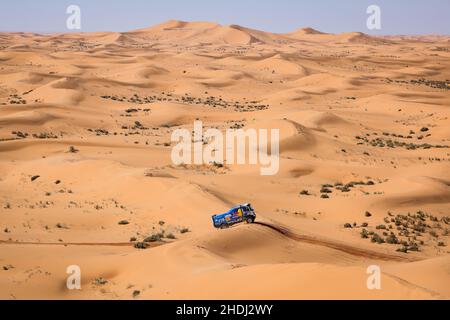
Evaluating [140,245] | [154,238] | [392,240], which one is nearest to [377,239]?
[392,240]

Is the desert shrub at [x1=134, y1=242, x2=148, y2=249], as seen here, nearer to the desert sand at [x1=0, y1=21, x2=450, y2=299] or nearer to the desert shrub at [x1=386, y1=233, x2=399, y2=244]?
the desert sand at [x1=0, y1=21, x2=450, y2=299]

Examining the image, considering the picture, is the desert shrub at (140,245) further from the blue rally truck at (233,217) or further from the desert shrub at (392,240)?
the desert shrub at (392,240)

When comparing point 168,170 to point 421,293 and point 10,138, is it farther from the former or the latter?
point 421,293

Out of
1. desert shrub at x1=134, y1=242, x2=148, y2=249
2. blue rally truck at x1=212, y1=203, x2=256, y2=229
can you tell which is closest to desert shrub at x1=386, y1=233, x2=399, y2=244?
blue rally truck at x1=212, y1=203, x2=256, y2=229

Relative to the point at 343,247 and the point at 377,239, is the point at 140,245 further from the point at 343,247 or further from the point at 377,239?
the point at 377,239

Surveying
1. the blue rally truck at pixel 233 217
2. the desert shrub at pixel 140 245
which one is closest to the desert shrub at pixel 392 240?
the blue rally truck at pixel 233 217

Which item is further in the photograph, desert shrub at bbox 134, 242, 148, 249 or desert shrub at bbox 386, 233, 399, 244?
desert shrub at bbox 386, 233, 399, 244
